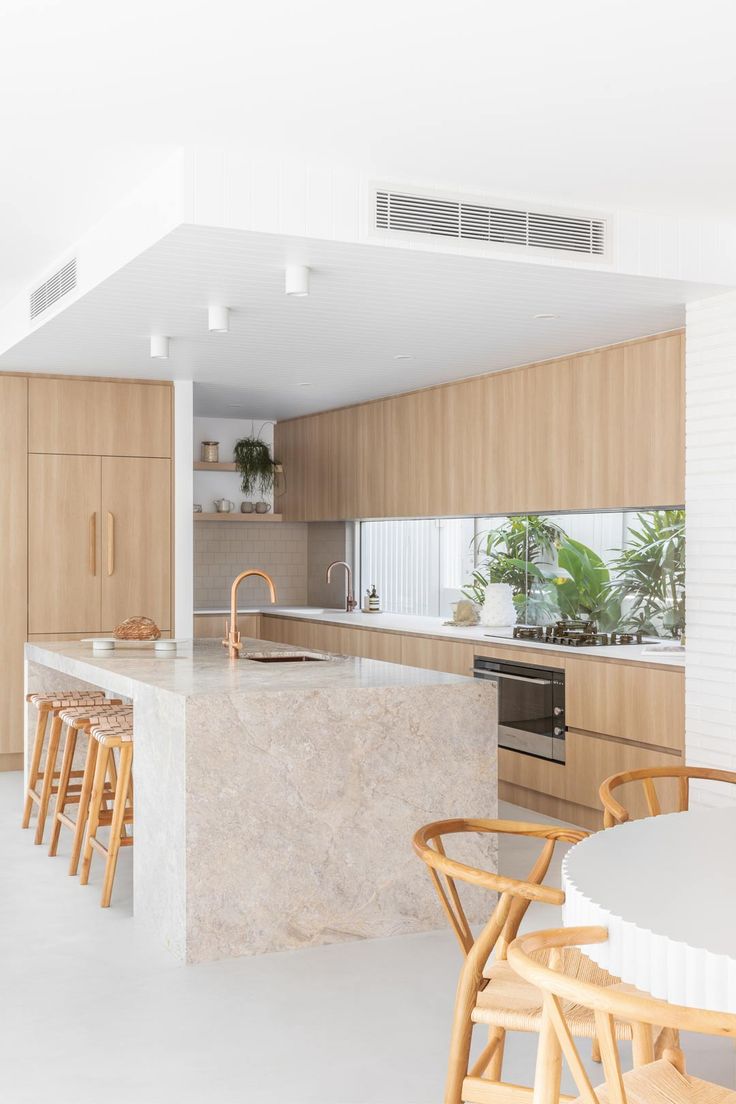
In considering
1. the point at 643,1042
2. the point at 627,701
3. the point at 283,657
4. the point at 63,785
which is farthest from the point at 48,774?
the point at 643,1042

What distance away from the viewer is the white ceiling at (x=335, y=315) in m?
4.22

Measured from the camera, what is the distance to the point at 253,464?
930cm

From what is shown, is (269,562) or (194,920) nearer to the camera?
(194,920)

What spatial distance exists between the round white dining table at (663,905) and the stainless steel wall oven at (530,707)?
3.44 meters

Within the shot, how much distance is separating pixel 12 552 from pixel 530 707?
3.28 metres

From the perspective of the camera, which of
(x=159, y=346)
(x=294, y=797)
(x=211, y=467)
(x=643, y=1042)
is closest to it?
(x=643, y=1042)

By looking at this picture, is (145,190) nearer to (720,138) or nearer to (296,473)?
(720,138)

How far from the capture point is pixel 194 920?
3.84 meters

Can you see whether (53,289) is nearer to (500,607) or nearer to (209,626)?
(500,607)

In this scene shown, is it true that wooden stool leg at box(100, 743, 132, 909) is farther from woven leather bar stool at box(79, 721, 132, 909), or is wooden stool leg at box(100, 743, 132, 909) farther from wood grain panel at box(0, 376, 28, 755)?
wood grain panel at box(0, 376, 28, 755)

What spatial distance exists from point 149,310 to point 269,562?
15.6ft

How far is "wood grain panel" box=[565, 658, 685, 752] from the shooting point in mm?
5176

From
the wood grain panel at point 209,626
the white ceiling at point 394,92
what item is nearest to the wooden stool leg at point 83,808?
the white ceiling at point 394,92

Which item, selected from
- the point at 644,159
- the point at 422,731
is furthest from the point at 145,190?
the point at 422,731
